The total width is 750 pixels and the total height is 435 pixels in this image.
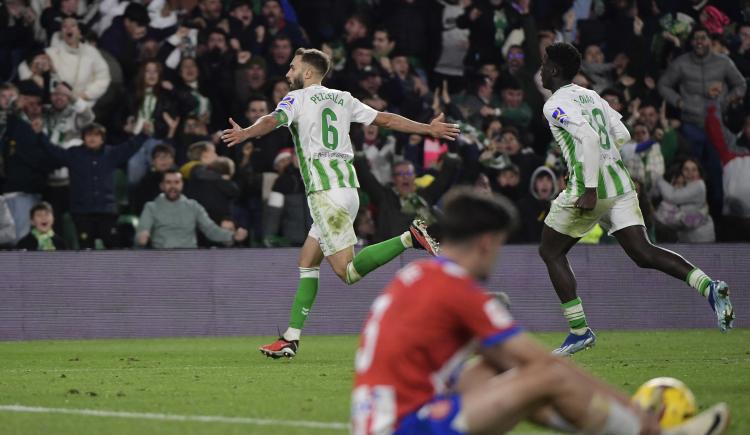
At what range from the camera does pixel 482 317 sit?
4.93 meters

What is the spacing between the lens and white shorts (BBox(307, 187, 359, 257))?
11578 mm

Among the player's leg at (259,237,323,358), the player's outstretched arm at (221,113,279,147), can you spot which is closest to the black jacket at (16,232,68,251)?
the player's leg at (259,237,323,358)

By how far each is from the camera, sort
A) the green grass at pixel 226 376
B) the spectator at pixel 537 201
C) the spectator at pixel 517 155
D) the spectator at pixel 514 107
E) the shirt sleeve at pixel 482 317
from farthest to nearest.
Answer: the spectator at pixel 514 107
the spectator at pixel 517 155
the spectator at pixel 537 201
the green grass at pixel 226 376
the shirt sleeve at pixel 482 317

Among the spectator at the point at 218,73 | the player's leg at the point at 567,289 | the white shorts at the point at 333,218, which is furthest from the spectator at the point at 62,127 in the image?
the player's leg at the point at 567,289

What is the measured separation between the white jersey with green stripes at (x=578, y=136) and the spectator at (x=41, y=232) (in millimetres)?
6920

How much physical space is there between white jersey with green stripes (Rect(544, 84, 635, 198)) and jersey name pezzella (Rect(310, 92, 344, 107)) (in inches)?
69.4

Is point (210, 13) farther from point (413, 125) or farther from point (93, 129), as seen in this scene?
point (413, 125)

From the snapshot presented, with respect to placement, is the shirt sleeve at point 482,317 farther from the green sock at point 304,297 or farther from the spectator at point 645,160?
the spectator at point 645,160

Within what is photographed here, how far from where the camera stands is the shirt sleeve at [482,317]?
491cm

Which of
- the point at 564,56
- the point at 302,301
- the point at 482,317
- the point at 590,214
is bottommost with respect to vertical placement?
the point at 302,301

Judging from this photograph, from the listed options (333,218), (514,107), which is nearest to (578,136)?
(333,218)

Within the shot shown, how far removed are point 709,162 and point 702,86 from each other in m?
1.06

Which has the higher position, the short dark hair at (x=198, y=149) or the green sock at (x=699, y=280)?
the short dark hair at (x=198, y=149)

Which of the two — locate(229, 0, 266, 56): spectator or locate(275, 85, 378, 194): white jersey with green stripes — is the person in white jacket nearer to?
locate(229, 0, 266, 56): spectator
